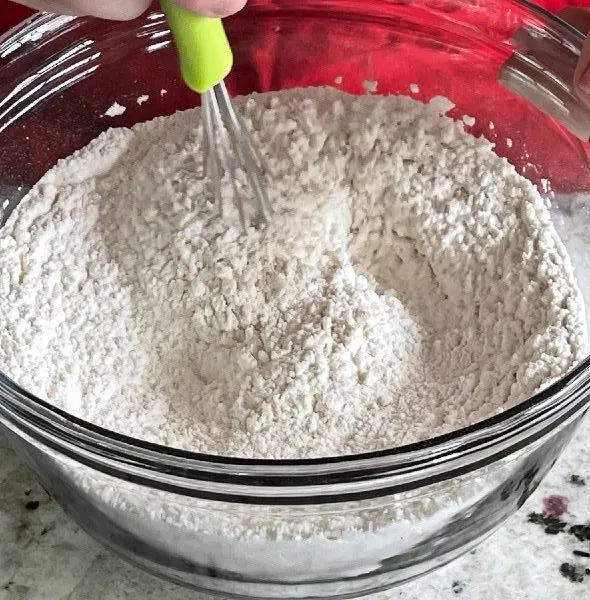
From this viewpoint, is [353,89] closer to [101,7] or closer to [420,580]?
[101,7]

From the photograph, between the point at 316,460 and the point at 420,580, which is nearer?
the point at 316,460

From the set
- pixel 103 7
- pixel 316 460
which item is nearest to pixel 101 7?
pixel 103 7

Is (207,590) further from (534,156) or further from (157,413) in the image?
(534,156)

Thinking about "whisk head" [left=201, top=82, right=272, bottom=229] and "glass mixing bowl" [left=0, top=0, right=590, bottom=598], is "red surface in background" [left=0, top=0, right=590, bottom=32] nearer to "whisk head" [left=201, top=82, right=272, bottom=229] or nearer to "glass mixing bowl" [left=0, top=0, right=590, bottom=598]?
"glass mixing bowl" [left=0, top=0, right=590, bottom=598]

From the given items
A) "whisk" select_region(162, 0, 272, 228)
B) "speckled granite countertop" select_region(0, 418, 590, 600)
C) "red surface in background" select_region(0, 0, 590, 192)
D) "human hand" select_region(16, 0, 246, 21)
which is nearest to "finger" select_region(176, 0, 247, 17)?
"human hand" select_region(16, 0, 246, 21)

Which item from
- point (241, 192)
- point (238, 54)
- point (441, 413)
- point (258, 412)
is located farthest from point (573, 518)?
point (238, 54)

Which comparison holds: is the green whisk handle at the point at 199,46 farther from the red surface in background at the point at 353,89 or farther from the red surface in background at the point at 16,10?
the red surface in background at the point at 16,10
